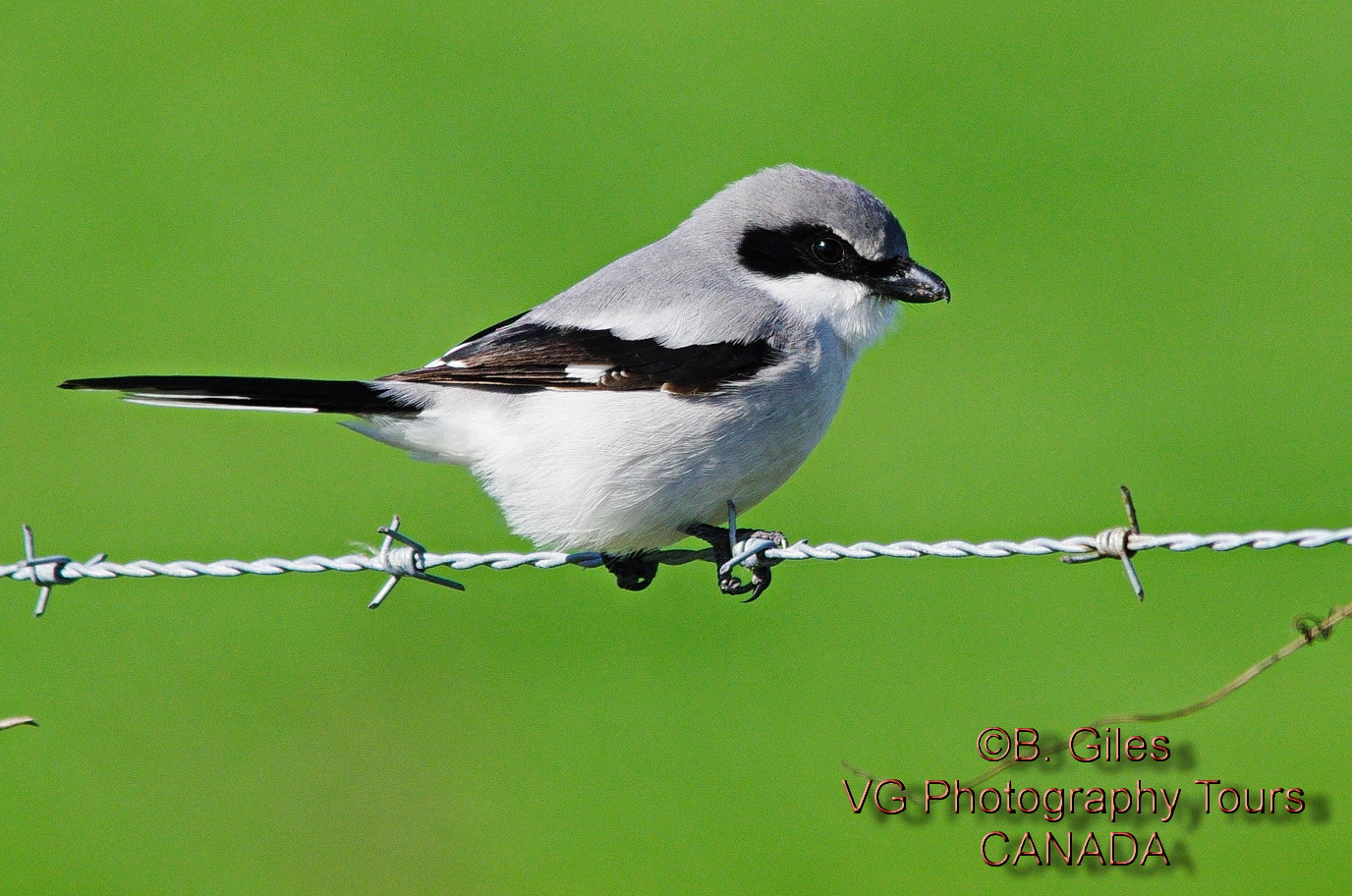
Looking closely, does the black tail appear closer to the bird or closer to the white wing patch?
the bird

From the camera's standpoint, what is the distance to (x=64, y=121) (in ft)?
32.0

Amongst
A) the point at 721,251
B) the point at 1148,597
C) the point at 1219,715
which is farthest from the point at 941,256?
the point at 721,251

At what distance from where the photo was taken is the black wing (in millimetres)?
3410

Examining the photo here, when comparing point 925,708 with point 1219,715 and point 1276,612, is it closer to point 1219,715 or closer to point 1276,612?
point 1219,715

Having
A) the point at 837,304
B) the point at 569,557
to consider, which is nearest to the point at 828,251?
the point at 837,304

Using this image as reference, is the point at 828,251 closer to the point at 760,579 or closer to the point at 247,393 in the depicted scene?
the point at 760,579

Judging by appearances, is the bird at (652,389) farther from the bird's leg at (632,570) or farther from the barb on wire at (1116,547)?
the barb on wire at (1116,547)

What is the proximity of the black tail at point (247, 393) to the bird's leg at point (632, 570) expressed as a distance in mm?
709

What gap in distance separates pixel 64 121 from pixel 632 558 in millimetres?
7432

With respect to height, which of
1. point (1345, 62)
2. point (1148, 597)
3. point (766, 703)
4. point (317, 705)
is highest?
point (1345, 62)

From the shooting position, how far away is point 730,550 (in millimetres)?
3465

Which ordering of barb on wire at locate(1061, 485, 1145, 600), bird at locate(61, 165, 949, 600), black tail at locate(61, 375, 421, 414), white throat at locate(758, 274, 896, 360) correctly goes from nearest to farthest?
1. barb on wire at locate(1061, 485, 1145, 600)
2. black tail at locate(61, 375, 421, 414)
3. bird at locate(61, 165, 949, 600)
4. white throat at locate(758, 274, 896, 360)

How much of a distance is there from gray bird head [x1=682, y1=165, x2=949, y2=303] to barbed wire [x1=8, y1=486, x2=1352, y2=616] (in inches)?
30.5

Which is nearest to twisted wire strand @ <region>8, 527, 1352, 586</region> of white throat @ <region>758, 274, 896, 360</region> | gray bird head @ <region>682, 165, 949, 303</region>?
white throat @ <region>758, 274, 896, 360</region>
